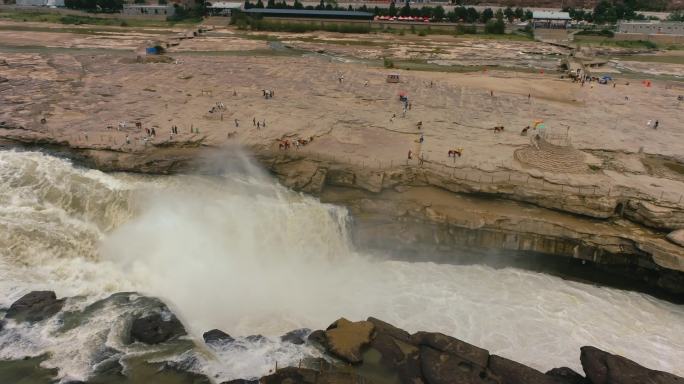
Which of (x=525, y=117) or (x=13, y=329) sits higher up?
(x=525, y=117)

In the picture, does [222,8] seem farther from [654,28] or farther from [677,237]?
[677,237]

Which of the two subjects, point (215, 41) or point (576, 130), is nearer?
point (576, 130)

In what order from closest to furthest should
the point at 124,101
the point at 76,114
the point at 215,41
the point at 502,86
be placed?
the point at 76,114 < the point at 124,101 < the point at 502,86 < the point at 215,41

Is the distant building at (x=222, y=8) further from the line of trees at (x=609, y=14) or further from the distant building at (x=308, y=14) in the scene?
the line of trees at (x=609, y=14)

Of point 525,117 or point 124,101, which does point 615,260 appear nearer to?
point 525,117

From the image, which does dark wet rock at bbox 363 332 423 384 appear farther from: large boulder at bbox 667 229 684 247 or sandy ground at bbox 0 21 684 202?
large boulder at bbox 667 229 684 247

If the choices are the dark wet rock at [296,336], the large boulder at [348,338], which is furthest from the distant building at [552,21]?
Result: the dark wet rock at [296,336]

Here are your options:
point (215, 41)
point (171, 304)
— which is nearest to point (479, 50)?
point (215, 41)
